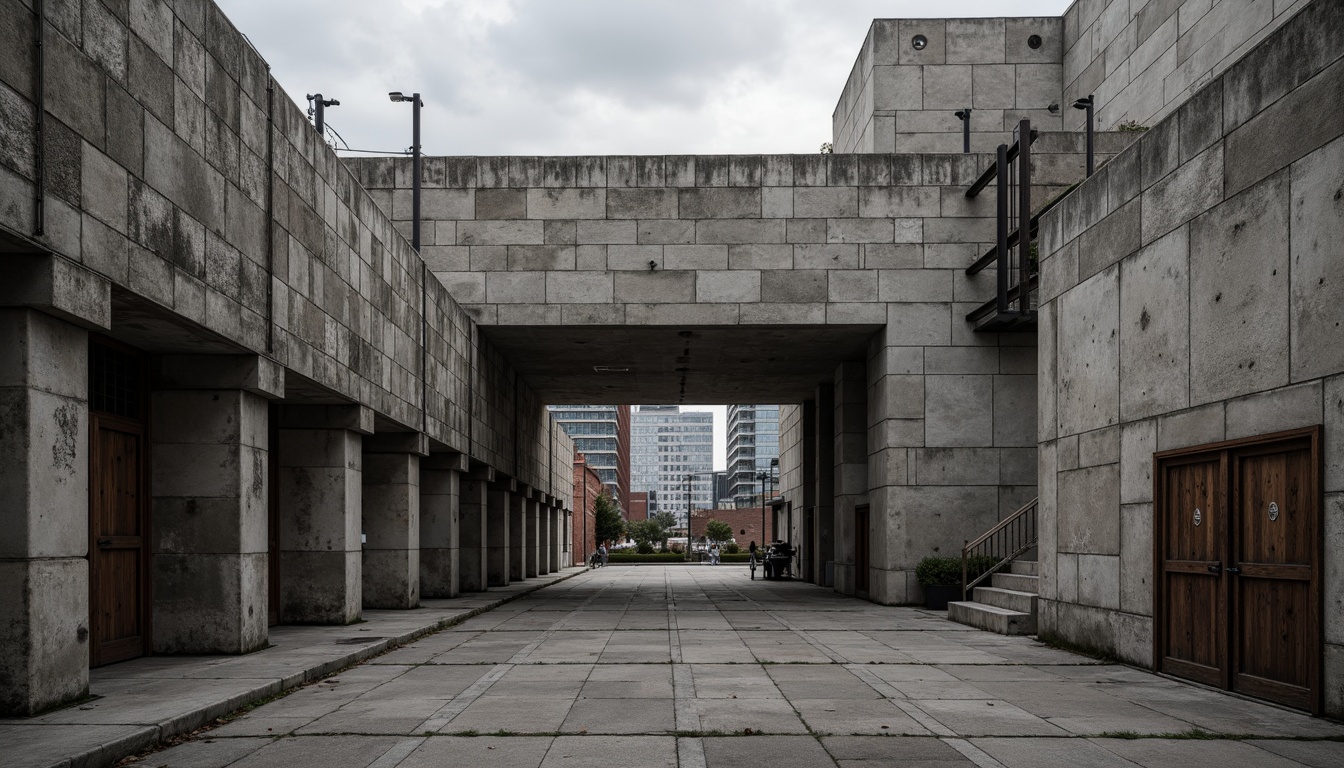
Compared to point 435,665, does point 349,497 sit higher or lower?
higher

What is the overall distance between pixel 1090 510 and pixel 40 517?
11345mm

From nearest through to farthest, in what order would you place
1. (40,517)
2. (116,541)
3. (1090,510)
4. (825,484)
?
1. (40,517)
2. (116,541)
3. (1090,510)
4. (825,484)

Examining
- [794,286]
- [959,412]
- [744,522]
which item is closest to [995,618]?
[959,412]

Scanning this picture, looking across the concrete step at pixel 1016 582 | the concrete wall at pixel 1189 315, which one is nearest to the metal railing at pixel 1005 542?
the concrete step at pixel 1016 582

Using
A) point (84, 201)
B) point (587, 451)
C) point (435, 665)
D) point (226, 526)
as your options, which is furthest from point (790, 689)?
point (587, 451)

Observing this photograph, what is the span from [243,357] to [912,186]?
15.4 metres

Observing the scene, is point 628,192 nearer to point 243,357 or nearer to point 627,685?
point 243,357

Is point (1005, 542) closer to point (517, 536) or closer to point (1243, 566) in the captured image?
point (1243, 566)

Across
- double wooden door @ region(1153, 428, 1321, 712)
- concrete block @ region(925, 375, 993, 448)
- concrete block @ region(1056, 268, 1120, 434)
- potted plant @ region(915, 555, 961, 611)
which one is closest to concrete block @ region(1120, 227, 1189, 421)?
concrete block @ region(1056, 268, 1120, 434)

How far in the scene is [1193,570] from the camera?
447 inches

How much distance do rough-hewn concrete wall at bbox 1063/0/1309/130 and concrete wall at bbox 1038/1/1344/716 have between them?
10.2m

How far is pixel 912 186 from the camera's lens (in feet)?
77.8

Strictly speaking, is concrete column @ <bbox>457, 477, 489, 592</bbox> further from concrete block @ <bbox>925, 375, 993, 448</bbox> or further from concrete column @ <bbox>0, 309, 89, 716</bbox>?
concrete column @ <bbox>0, 309, 89, 716</bbox>

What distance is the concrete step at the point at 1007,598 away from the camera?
16719mm
